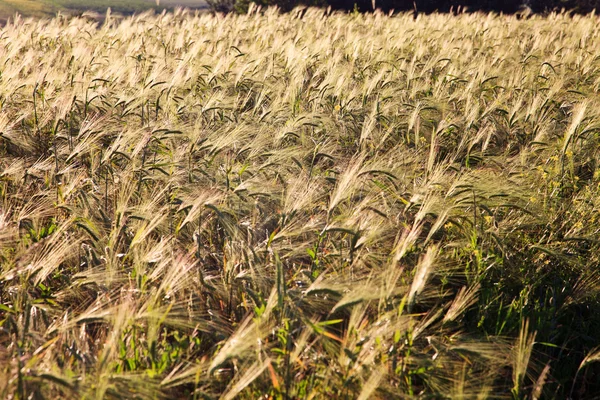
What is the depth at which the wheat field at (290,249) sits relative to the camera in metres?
1.53

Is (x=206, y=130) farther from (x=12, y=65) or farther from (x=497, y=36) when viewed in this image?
(x=497, y=36)

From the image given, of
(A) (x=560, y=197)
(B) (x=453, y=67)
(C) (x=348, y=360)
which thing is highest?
(B) (x=453, y=67)

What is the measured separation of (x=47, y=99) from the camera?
3.34 metres

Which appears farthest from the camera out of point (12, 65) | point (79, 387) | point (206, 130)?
point (12, 65)

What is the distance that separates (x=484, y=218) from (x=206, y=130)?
1562 millimetres

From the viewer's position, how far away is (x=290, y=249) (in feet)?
6.91

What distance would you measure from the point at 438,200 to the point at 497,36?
6.05 metres

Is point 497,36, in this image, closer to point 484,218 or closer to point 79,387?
point 484,218

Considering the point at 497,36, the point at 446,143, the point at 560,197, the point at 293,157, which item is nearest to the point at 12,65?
the point at 293,157

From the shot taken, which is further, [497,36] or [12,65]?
[497,36]

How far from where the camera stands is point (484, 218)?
7.65ft

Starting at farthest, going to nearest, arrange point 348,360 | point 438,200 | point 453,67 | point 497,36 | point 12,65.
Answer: point 497,36 < point 453,67 < point 12,65 < point 438,200 < point 348,360

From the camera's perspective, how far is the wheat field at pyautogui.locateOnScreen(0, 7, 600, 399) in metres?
1.53

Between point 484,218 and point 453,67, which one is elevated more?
point 453,67
